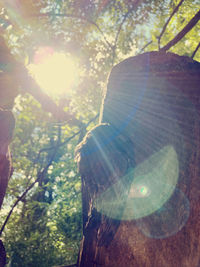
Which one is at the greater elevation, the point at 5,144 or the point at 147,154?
the point at 147,154

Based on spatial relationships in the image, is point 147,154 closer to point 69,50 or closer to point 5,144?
point 5,144

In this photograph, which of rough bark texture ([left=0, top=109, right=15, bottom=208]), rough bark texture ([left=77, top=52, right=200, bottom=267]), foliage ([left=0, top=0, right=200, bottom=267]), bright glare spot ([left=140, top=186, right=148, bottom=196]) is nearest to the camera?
rough bark texture ([left=77, top=52, right=200, bottom=267])

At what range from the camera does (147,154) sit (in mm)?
1417

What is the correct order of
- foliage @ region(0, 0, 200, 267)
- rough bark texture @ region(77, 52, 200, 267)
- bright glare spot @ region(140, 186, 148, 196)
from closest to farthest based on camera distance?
rough bark texture @ region(77, 52, 200, 267)
bright glare spot @ region(140, 186, 148, 196)
foliage @ region(0, 0, 200, 267)

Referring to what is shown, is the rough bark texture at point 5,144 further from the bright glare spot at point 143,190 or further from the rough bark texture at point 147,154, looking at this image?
the bright glare spot at point 143,190

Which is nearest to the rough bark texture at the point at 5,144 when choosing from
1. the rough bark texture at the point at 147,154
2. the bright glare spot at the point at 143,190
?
the rough bark texture at the point at 147,154

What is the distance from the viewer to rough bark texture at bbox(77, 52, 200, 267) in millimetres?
1112

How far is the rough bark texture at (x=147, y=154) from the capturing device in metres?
1.11

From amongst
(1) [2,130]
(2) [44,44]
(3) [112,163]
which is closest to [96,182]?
(3) [112,163]

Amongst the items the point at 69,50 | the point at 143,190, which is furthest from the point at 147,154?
the point at 69,50

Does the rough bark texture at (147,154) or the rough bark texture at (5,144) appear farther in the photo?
the rough bark texture at (5,144)

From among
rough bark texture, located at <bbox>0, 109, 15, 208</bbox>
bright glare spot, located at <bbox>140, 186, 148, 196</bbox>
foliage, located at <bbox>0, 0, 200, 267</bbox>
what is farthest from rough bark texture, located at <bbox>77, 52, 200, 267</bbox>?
foliage, located at <bbox>0, 0, 200, 267</bbox>

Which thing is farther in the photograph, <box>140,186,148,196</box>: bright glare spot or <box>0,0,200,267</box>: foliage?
<box>0,0,200,267</box>: foliage

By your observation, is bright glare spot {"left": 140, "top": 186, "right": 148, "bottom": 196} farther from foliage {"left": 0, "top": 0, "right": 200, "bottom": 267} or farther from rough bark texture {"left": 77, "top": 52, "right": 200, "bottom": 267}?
foliage {"left": 0, "top": 0, "right": 200, "bottom": 267}
